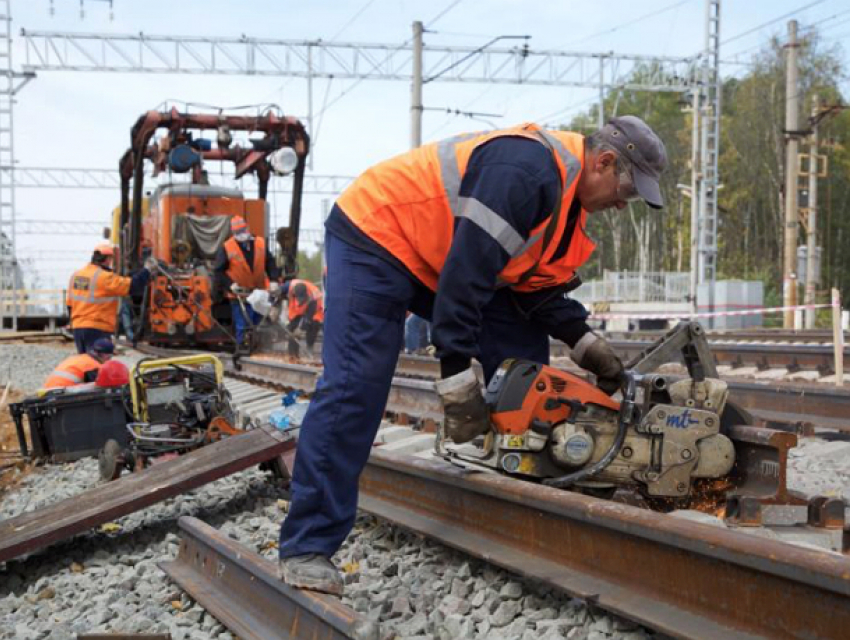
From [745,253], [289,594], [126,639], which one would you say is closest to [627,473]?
[289,594]

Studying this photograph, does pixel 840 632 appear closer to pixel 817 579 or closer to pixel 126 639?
pixel 817 579

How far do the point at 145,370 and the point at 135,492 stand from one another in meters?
2.40

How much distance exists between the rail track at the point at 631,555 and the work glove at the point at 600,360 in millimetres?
688

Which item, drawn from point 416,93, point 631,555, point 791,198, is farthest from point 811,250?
point 631,555

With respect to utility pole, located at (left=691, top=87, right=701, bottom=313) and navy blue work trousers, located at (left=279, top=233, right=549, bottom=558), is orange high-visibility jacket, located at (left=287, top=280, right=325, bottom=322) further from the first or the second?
utility pole, located at (left=691, top=87, right=701, bottom=313)

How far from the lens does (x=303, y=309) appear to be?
14172 millimetres

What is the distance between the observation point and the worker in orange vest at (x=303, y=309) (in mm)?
14000

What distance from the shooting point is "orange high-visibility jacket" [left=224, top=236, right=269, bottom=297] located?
1517 centimetres

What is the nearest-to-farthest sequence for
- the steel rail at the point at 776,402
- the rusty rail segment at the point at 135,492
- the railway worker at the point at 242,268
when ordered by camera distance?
1. the rusty rail segment at the point at 135,492
2. the steel rail at the point at 776,402
3. the railway worker at the point at 242,268

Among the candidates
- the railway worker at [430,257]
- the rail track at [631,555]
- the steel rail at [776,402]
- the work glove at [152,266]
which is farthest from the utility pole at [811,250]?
the railway worker at [430,257]

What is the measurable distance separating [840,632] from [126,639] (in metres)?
2.16

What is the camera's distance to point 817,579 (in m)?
2.42

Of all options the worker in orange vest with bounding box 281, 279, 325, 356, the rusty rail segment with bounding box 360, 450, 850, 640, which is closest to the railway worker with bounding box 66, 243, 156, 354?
the worker in orange vest with bounding box 281, 279, 325, 356

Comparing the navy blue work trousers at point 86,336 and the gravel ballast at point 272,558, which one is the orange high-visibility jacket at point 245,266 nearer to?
the navy blue work trousers at point 86,336
